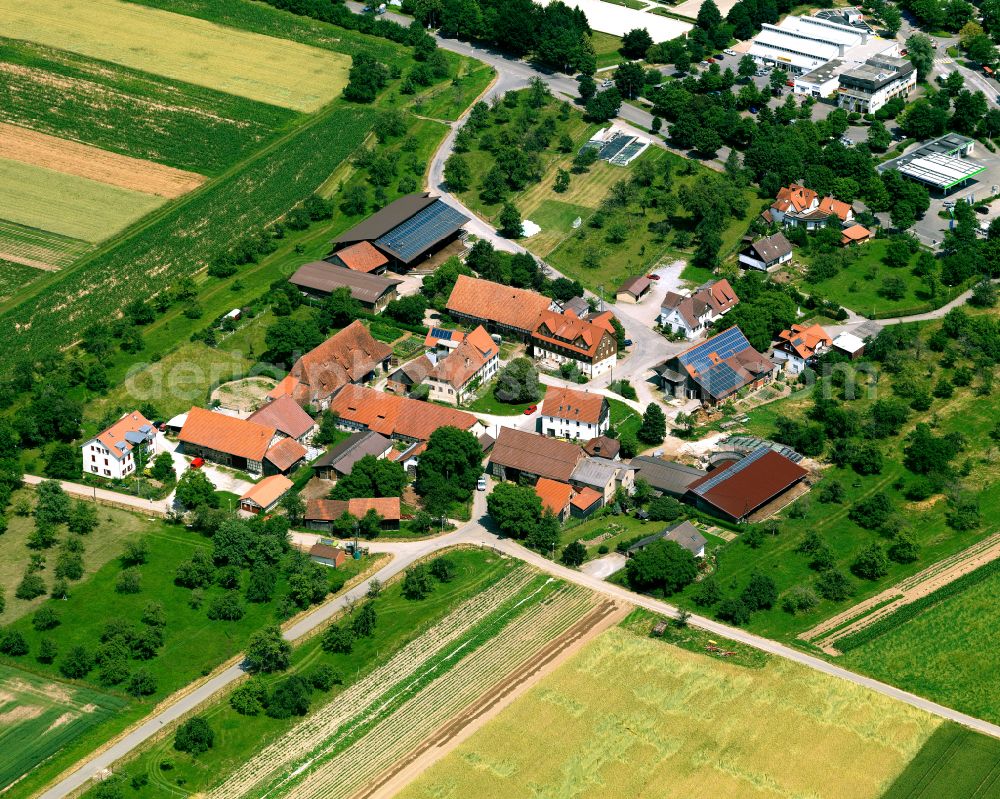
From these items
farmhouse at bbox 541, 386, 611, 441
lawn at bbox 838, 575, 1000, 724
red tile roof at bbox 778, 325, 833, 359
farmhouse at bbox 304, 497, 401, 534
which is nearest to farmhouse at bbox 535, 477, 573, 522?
farmhouse at bbox 541, 386, 611, 441

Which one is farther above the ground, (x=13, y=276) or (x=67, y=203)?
(x=67, y=203)

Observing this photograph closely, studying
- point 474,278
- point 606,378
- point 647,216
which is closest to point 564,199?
point 647,216

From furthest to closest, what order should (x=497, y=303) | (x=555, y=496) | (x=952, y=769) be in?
(x=497, y=303)
(x=555, y=496)
(x=952, y=769)

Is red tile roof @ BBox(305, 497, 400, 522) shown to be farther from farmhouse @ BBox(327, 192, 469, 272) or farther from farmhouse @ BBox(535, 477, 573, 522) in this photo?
farmhouse @ BBox(327, 192, 469, 272)

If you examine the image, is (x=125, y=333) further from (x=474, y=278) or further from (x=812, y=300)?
(x=812, y=300)

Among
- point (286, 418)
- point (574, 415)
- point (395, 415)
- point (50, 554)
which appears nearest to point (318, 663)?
point (50, 554)

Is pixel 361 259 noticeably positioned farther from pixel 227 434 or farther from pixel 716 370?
pixel 716 370

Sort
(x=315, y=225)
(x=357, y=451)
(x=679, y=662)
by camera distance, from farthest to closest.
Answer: (x=315, y=225) < (x=357, y=451) < (x=679, y=662)
